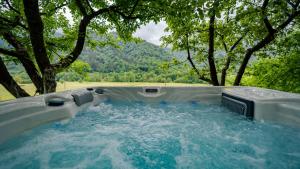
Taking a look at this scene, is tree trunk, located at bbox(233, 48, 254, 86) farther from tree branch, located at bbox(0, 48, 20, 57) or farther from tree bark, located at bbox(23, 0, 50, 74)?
tree branch, located at bbox(0, 48, 20, 57)

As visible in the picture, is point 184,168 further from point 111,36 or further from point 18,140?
point 111,36

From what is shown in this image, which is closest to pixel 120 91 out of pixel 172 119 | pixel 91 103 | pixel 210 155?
pixel 91 103

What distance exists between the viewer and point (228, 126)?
1800 mm

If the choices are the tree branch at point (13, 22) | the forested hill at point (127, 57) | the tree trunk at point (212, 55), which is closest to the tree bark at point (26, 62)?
the tree branch at point (13, 22)

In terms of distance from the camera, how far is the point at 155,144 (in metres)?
1.39

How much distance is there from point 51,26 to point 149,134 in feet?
9.88

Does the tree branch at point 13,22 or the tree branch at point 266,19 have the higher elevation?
the tree branch at point 266,19

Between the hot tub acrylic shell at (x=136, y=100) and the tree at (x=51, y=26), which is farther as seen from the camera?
the tree at (x=51, y=26)

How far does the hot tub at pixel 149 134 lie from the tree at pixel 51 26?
0.82 metres

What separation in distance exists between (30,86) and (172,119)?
2.63 meters

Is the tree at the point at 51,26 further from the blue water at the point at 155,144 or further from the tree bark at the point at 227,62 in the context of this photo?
the tree bark at the point at 227,62

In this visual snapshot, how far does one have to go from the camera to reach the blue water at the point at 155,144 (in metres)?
1.10

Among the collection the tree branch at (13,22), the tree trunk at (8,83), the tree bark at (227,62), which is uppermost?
the tree branch at (13,22)

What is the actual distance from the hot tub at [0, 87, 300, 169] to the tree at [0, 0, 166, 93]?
0.82 metres
